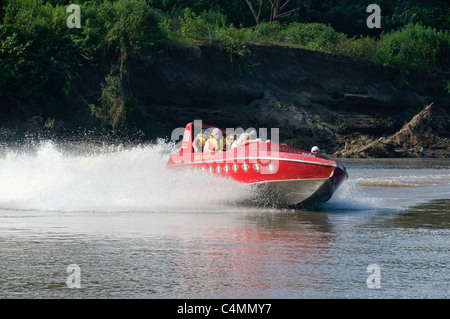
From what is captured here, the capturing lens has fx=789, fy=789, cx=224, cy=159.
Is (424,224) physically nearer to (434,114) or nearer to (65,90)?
(65,90)

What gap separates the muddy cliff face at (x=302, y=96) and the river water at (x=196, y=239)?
2173 centimetres

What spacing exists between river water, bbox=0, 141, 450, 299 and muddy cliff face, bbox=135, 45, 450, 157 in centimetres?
2173

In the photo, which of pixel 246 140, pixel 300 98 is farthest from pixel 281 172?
pixel 300 98

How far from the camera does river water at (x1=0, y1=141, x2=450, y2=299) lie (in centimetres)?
777

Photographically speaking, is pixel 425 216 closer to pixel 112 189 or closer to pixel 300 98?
pixel 112 189

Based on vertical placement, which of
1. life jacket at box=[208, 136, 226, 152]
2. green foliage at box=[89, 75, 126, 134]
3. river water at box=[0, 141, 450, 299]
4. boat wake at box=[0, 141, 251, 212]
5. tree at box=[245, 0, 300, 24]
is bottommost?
river water at box=[0, 141, 450, 299]

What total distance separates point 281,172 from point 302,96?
99.5 feet

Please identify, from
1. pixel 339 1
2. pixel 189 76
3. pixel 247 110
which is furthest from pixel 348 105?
pixel 339 1

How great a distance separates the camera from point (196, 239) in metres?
10.8

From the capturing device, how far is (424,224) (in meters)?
12.8

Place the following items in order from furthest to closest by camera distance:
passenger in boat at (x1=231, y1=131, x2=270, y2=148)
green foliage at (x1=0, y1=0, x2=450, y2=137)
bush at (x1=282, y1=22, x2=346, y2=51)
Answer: bush at (x1=282, y1=22, x2=346, y2=51)
green foliage at (x1=0, y1=0, x2=450, y2=137)
passenger in boat at (x1=231, y1=131, x2=270, y2=148)

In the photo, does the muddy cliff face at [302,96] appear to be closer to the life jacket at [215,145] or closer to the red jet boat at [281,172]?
the life jacket at [215,145]

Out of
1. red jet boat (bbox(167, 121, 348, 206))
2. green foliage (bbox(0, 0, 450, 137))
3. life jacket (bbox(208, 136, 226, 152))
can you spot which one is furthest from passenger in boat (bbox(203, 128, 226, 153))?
green foliage (bbox(0, 0, 450, 137))

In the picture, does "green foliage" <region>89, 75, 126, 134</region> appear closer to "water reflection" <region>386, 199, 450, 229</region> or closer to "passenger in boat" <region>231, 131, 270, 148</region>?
"passenger in boat" <region>231, 131, 270, 148</region>
